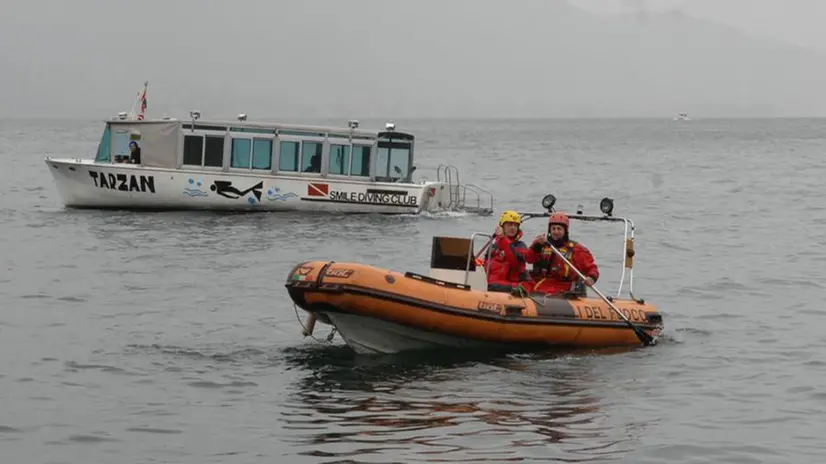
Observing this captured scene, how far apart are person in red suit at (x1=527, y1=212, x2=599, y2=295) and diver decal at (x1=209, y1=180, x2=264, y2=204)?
56.6ft

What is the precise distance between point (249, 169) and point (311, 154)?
1.67 m

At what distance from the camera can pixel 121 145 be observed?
3359cm

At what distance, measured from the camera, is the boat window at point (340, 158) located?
110 feet

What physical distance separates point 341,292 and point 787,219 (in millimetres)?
27426

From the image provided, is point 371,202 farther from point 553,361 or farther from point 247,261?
point 553,361

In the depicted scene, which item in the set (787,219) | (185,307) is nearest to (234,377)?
(185,307)

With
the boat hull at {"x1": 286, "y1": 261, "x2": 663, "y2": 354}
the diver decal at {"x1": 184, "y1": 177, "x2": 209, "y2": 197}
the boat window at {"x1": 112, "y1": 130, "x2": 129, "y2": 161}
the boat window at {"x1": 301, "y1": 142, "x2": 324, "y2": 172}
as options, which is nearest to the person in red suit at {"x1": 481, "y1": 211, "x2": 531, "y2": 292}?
the boat hull at {"x1": 286, "y1": 261, "x2": 663, "y2": 354}

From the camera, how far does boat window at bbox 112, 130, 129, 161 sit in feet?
109

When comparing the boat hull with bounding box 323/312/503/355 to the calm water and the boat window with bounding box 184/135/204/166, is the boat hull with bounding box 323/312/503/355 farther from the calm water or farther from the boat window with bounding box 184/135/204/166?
the boat window with bounding box 184/135/204/166

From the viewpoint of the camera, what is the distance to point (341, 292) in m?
15.2

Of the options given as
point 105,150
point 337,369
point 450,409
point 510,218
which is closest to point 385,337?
point 337,369

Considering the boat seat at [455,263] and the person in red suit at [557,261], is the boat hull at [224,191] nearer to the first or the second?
the person in red suit at [557,261]

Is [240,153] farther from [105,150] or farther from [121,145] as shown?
[105,150]

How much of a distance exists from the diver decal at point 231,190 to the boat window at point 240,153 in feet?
1.69
